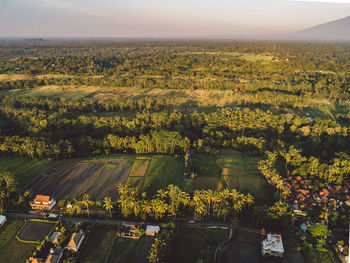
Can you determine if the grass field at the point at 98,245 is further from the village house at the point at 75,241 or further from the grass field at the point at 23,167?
the grass field at the point at 23,167

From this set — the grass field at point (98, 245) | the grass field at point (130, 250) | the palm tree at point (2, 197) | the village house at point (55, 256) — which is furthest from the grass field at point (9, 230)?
the grass field at point (130, 250)

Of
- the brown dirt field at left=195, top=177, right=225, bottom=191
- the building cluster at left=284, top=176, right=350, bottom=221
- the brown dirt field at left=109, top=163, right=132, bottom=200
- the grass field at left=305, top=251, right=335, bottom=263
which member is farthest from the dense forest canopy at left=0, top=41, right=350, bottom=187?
the grass field at left=305, top=251, right=335, bottom=263

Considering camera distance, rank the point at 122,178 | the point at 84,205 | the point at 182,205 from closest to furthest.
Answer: the point at 182,205 < the point at 84,205 < the point at 122,178

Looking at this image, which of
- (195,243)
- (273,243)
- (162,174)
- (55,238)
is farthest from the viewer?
(162,174)

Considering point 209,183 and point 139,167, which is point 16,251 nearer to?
point 139,167

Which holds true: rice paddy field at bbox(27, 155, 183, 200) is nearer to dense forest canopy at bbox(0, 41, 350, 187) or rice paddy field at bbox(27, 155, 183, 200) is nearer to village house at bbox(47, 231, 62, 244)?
dense forest canopy at bbox(0, 41, 350, 187)

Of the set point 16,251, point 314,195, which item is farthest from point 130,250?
point 314,195

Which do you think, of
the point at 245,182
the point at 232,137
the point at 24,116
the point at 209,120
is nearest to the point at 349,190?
the point at 245,182
